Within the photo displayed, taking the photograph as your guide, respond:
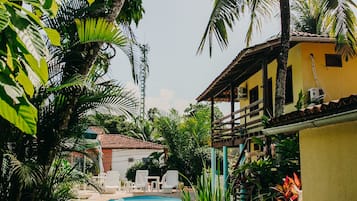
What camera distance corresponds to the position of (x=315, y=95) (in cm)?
1111

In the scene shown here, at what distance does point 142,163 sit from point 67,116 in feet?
72.1

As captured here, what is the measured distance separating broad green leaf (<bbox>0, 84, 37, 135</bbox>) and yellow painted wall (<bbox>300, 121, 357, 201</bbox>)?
11.3 feet

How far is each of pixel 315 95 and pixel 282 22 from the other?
2574mm

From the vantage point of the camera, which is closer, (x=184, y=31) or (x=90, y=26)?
(x=90, y=26)

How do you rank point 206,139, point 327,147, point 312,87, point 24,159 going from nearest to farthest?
point 327,147 < point 24,159 < point 312,87 < point 206,139

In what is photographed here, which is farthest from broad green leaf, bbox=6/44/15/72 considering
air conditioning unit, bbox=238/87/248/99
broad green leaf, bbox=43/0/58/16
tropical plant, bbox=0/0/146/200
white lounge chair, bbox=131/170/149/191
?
white lounge chair, bbox=131/170/149/191

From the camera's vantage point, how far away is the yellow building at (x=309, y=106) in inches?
159

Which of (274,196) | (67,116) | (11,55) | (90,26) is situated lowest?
(274,196)

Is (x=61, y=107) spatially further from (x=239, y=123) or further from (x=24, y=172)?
(x=239, y=123)

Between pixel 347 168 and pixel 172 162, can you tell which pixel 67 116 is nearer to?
pixel 347 168

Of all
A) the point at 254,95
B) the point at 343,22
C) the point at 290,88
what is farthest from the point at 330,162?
the point at 254,95

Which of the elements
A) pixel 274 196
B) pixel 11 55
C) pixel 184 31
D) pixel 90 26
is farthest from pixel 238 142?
pixel 11 55

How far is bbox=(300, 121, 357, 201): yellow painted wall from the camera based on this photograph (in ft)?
13.1

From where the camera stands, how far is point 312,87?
11727 millimetres
